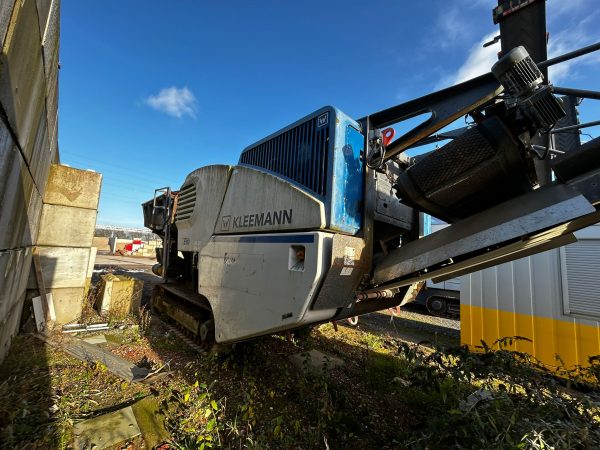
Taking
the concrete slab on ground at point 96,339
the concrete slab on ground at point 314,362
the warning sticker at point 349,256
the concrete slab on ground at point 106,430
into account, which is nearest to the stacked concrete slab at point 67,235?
the concrete slab on ground at point 96,339

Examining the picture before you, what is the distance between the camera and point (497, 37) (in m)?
2.48

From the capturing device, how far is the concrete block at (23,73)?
1562 millimetres

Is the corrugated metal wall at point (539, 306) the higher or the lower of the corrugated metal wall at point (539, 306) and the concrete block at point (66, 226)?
the lower

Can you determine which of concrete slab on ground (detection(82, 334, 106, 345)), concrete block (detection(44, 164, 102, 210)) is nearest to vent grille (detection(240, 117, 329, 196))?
concrete slab on ground (detection(82, 334, 106, 345))

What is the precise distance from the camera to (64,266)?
5.30m

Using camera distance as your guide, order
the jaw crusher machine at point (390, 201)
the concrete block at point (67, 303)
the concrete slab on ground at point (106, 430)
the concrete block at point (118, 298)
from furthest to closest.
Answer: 1. the concrete block at point (118, 298)
2. the concrete block at point (67, 303)
3. the concrete slab on ground at point (106, 430)
4. the jaw crusher machine at point (390, 201)

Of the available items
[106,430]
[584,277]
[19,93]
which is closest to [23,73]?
[19,93]

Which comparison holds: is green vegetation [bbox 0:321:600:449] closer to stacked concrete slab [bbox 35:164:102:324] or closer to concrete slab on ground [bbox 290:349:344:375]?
concrete slab on ground [bbox 290:349:344:375]

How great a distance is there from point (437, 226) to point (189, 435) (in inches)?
357

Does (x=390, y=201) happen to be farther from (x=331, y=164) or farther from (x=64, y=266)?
(x=64, y=266)

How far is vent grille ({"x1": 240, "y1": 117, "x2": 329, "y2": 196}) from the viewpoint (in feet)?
8.75

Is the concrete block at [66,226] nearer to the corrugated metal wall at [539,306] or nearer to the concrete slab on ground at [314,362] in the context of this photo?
the concrete slab on ground at [314,362]

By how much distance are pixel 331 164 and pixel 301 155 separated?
1.62ft

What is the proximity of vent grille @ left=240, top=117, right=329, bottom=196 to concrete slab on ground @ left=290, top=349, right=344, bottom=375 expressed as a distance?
2.42 metres
